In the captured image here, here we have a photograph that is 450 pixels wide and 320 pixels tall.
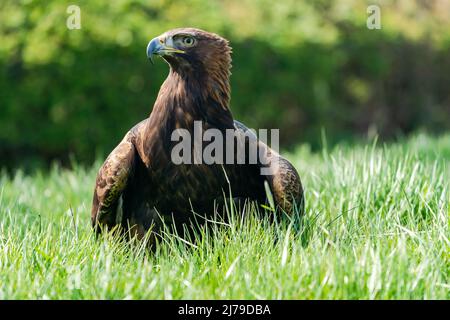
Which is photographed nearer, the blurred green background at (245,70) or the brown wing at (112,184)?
the brown wing at (112,184)

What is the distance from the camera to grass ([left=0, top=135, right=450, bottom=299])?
135 inches

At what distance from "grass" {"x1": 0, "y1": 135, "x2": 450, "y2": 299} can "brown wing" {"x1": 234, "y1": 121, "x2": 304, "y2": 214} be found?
14cm

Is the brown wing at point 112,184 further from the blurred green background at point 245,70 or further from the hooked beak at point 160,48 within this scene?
the blurred green background at point 245,70

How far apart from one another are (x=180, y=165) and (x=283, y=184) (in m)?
0.59

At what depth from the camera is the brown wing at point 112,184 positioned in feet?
14.5

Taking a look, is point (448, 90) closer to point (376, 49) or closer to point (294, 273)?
point (376, 49)

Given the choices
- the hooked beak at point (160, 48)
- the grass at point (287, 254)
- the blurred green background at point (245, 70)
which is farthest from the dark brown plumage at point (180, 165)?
the blurred green background at point (245, 70)

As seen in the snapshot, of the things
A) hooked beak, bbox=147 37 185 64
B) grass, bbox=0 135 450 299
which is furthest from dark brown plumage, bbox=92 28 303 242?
grass, bbox=0 135 450 299

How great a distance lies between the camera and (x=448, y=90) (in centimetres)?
1352

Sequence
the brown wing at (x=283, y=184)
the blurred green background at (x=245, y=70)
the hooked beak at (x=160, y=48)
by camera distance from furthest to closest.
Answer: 1. the blurred green background at (x=245, y=70)
2. the brown wing at (x=283, y=184)
3. the hooked beak at (x=160, y=48)

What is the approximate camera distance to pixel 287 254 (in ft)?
12.3

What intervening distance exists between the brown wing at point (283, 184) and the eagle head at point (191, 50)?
0.61 meters

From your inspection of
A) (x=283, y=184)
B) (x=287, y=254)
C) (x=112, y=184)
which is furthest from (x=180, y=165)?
(x=287, y=254)
